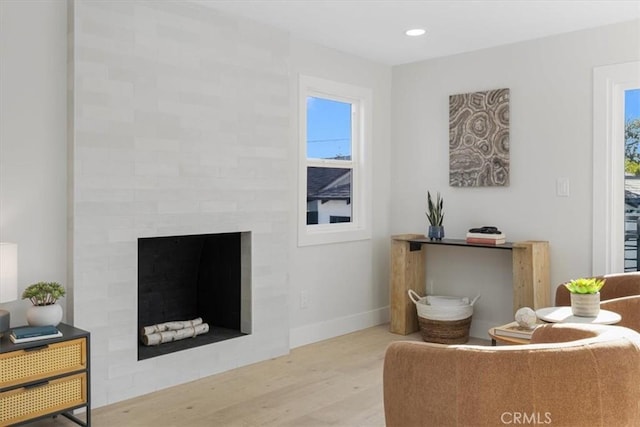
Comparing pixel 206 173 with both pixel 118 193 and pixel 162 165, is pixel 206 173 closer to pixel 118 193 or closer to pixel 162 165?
pixel 162 165

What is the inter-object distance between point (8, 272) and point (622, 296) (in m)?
3.20

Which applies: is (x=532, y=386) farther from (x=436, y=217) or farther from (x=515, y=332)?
(x=436, y=217)

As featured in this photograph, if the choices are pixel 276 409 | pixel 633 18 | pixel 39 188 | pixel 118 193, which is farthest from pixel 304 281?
pixel 633 18

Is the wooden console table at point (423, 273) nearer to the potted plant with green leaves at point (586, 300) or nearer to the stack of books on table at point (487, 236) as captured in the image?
the stack of books on table at point (487, 236)

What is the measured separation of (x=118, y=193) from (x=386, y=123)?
2.72 metres

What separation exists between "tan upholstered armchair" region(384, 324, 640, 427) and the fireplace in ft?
7.91

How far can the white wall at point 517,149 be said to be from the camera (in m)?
3.92

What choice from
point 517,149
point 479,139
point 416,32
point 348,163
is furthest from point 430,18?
point 348,163

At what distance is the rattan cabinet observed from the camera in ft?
7.99

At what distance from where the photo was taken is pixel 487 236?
162 inches

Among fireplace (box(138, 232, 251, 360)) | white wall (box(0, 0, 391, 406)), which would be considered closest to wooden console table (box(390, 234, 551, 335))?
fireplace (box(138, 232, 251, 360))

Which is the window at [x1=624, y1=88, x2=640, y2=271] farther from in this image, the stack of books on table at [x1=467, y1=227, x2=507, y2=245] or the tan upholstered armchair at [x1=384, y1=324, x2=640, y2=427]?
the tan upholstered armchair at [x1=384, y1=324, x2=640, y2=427]

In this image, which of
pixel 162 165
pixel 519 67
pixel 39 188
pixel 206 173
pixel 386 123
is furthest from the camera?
pixel 386 123

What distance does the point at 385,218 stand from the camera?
5.03 meters
